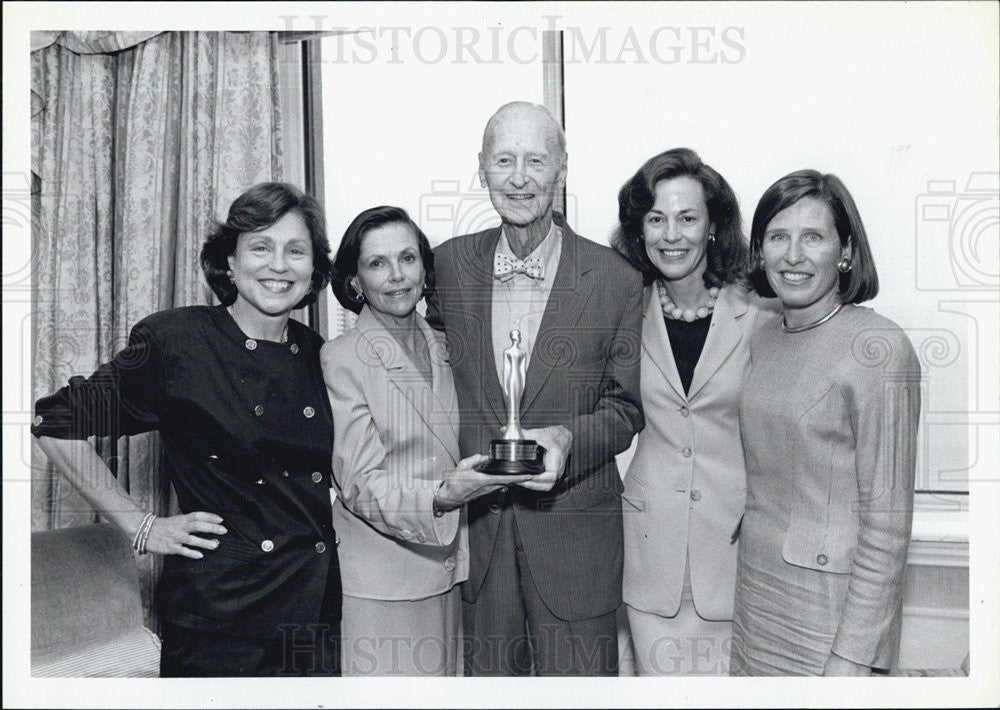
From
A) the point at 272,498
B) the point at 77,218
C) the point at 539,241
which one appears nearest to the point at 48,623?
the point at 272,498

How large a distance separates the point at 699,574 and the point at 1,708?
2.19 m

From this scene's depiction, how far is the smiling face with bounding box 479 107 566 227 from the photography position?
271cm

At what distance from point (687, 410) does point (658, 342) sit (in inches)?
8.5

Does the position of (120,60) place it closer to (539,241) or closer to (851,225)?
(539,241)

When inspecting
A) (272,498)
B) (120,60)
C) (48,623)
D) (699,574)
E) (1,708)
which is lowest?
(1,708)

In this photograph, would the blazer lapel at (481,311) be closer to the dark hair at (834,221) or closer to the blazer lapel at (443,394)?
the blazer lapel at (443,394)

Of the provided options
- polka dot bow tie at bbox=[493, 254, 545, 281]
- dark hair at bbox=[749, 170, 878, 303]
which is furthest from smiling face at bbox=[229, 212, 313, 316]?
dark hair at bbox=[749, 170, 878, 303]

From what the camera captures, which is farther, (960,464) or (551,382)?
(960,464)

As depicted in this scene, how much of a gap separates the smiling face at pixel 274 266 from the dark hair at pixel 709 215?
95 centimetres

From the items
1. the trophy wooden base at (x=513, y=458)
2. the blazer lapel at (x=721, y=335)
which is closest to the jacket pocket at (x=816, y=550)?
the blazer lapel at (x=721, y=335)

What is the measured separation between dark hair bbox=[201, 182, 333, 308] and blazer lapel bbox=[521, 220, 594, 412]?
2.22 feet

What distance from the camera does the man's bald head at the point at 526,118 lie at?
2750 mm

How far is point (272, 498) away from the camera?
8.80 ft

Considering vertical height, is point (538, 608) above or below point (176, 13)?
below
